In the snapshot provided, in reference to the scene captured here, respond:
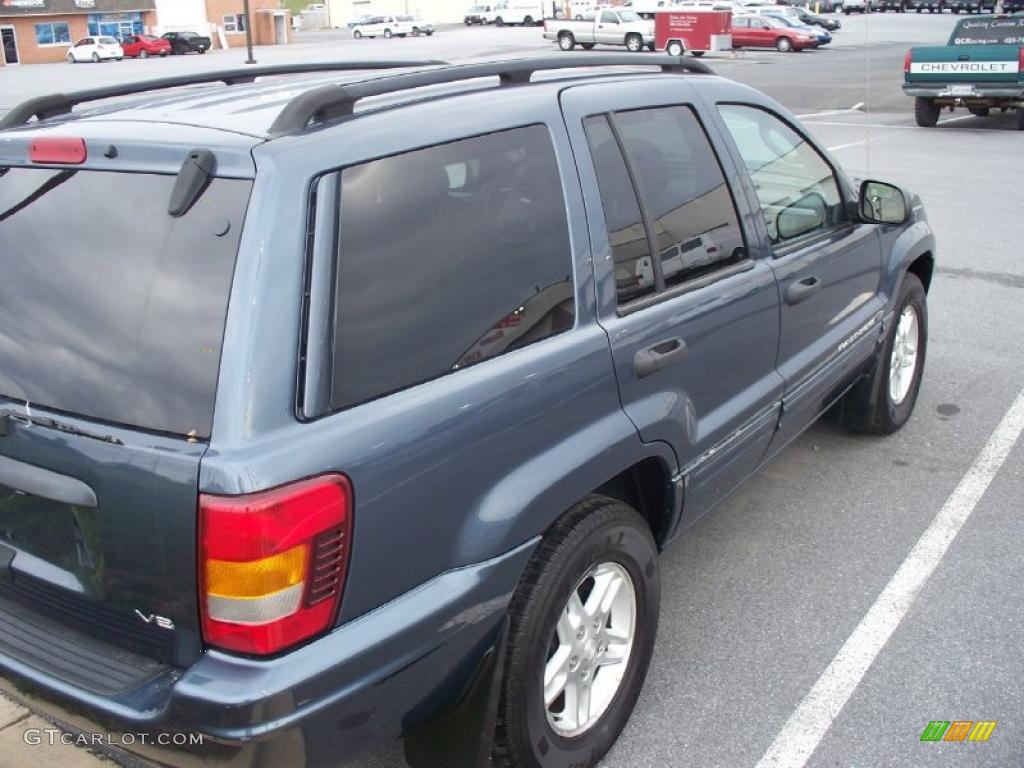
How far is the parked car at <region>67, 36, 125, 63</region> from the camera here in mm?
57688

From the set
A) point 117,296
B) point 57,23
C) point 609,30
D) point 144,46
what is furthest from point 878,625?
point 57,23

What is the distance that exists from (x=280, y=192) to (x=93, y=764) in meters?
1.79

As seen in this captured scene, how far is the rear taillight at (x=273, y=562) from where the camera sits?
196 centimetres

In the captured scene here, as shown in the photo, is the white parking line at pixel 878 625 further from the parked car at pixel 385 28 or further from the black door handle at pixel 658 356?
the parked car at pixel 385 28

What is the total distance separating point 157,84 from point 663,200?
1.67 m

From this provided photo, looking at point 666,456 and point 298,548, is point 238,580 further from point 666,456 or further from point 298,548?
point 666,456

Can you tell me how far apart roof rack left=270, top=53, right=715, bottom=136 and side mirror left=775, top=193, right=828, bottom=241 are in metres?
0.59

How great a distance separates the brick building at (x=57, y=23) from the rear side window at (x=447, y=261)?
68.0m

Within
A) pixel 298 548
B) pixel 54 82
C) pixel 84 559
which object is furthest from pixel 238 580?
pixel 54 82

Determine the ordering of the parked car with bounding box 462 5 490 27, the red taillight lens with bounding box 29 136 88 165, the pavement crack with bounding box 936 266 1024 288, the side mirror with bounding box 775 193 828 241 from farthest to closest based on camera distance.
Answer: the parked car with bounding box 462 5 490 27 < the pavement crack with bounding box 936 266 1024 288 < the side mirror with bounding box 775 193 828 241 < the red taillight lens with bounding box 29 136 88 165

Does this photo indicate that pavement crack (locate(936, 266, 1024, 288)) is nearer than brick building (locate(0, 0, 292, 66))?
Yes

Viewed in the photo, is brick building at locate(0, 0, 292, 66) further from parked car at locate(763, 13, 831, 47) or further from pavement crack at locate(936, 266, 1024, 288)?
pavement crack at locate(936, 266, 1024, 288)

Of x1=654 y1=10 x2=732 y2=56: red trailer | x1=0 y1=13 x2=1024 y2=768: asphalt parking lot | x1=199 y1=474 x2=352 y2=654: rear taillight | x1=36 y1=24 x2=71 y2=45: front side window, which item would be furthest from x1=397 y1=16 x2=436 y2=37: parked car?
x1=199 y1=474 x2=352 y2=654: rear taillight

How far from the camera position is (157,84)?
10.9 ft
